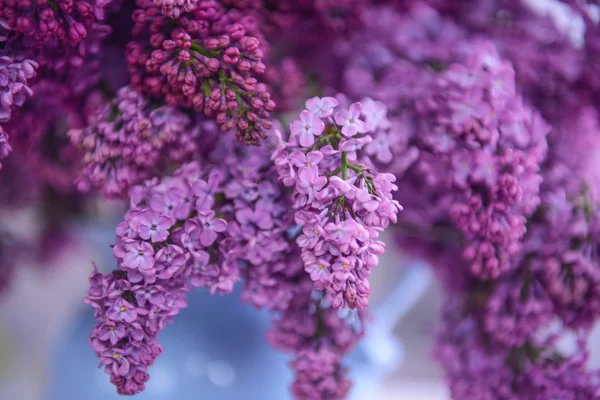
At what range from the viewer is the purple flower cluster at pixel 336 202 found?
0.93 feet

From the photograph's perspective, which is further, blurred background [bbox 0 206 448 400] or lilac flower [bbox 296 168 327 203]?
blurred background [bbox 0 206 448 400]

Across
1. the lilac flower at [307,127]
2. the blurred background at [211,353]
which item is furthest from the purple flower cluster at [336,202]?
the blurred background at [211,353]

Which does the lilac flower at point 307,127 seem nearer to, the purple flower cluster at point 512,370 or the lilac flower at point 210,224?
the lilac flower at point 210,224

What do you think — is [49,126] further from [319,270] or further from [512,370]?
[512,370]

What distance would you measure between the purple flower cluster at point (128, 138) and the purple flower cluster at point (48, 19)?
1.9 inches

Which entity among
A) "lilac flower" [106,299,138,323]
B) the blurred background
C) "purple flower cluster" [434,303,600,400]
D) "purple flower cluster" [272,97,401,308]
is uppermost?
"purple flower cluster" [272,97,401,308]

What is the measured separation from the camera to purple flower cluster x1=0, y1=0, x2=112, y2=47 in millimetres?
303

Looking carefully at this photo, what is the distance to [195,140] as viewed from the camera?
364 millimetres

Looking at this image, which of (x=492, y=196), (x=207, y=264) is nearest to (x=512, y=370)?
(x=492, y=196)

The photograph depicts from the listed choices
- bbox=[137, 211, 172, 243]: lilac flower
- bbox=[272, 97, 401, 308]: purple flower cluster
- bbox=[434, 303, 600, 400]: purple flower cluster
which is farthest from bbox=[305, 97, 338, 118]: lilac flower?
bbox=[434, 303, 600, 400]: purple flower cluster

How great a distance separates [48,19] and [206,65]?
88 mm

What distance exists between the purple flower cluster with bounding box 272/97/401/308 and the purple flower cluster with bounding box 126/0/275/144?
0.09ft

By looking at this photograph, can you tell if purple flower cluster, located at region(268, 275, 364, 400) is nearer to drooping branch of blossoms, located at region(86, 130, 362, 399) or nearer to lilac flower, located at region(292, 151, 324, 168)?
drooping branch of blossoms, located at region(86, 130, 362, 399)

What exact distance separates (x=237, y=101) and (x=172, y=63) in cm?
5
